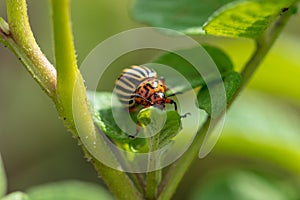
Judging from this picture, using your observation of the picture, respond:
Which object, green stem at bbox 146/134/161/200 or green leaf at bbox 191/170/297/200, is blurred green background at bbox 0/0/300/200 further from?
green stem at bbox 146/134/161/200

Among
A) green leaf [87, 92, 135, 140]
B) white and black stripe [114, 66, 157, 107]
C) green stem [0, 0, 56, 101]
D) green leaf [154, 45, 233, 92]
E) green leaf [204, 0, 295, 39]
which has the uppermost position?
green stem [0, 0, 56, 101]

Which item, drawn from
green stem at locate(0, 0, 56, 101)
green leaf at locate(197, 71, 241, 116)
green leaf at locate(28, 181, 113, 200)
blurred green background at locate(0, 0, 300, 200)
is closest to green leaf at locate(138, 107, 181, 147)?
green leaf at locate(197, 71, 241, 116)

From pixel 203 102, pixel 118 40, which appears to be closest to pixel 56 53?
pixel 203 102

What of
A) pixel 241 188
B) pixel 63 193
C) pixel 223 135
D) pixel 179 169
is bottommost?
pixel 241 188

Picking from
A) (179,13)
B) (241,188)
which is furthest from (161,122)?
(241,188)

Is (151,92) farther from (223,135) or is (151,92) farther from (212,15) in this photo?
(223,135)

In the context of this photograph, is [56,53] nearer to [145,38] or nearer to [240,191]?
[240,191]
